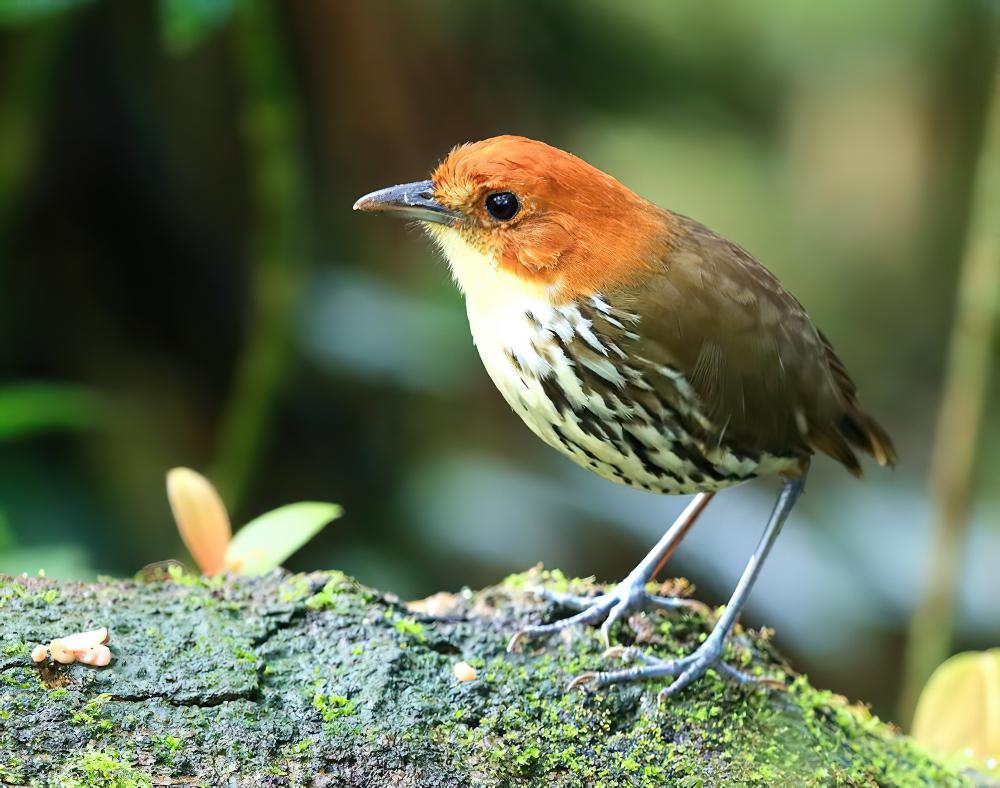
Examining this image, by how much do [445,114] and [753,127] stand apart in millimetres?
2329

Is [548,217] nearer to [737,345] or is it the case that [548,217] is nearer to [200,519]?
[737,345]

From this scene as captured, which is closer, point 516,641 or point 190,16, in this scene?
point 516,641

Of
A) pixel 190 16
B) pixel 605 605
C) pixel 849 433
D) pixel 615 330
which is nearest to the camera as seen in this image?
pixel 615 330

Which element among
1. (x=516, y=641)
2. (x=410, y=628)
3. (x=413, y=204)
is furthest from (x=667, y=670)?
(x=413, y=204)

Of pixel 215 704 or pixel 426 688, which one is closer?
pixel 215 704

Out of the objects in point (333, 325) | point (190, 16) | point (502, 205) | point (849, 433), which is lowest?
point (849, 433)

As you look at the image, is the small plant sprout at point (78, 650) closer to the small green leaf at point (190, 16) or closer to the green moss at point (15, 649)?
the green moss at point (15, 649)

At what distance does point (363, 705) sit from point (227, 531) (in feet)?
2.54

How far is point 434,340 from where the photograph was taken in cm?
541

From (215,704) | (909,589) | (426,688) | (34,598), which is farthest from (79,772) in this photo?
(909,589)

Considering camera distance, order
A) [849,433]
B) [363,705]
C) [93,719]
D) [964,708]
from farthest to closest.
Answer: [964,708], [849,433], [363,705], [93,719]

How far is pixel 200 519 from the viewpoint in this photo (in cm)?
276

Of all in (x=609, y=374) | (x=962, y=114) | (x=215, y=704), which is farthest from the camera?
(x=962, y=114)

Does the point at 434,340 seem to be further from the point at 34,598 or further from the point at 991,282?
the point at 34,598
